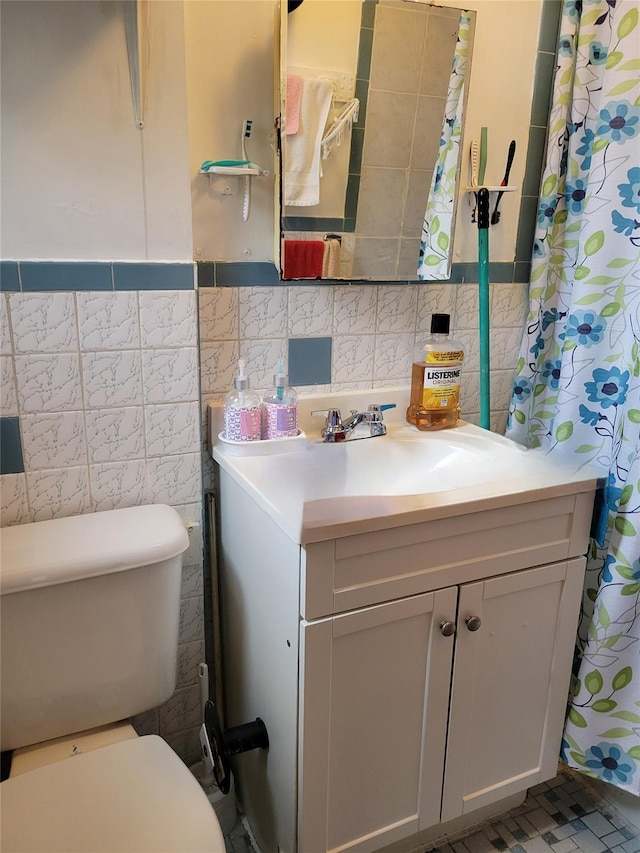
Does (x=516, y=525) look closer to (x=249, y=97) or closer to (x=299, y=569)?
(x=299, y=569)

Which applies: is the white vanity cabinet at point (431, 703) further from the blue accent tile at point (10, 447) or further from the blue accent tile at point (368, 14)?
the blue accent tile at point (368, 14)

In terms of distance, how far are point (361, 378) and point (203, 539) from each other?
0.50 metres

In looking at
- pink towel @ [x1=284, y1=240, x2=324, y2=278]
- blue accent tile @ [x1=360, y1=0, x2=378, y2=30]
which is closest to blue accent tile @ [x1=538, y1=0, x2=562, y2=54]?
blue accent tile @ [x1=360, y1=0, x2=378, y2=30]

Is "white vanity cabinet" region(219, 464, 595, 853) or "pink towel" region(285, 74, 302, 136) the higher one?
"pink towel" region(285, 74, 302, 136)

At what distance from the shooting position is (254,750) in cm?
129

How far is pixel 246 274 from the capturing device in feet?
4.29

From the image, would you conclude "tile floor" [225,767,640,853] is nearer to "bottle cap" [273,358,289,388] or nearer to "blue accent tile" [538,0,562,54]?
"bottle cap" [273,358,289,388]

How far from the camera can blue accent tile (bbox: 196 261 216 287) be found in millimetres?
1269

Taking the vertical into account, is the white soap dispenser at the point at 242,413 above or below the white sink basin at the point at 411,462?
above

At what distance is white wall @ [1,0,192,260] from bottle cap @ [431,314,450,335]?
577 millimetres

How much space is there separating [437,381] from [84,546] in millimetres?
818

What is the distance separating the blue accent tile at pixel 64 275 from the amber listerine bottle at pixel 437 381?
27.5 inches

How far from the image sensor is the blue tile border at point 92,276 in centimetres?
107

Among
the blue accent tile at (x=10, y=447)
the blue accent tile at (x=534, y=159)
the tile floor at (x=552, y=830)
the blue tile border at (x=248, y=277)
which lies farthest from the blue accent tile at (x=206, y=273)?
the tile floor at (x=552, y=830)
